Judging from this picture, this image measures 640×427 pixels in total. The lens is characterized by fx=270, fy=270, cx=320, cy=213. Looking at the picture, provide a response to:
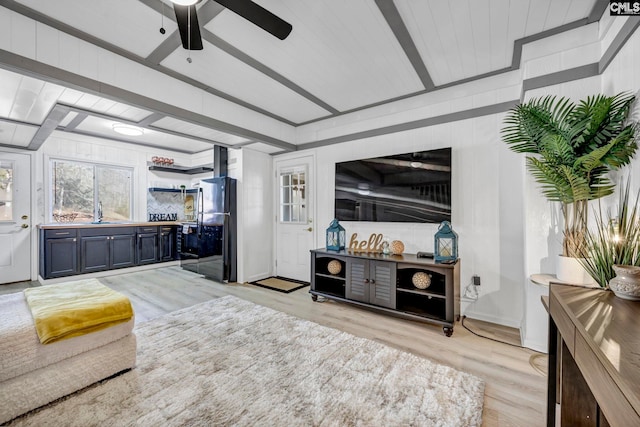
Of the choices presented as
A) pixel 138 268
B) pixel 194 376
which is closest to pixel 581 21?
pixel 194 376

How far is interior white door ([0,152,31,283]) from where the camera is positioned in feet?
13.7

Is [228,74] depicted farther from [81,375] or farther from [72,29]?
[81,375]

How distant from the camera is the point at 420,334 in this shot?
8.50 ft

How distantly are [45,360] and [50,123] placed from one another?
116 inches

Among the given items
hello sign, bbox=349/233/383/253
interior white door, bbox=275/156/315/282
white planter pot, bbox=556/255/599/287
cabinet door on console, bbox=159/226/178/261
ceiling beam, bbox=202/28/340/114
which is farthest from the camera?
cabinet door on console, bbox=159/226/178/261

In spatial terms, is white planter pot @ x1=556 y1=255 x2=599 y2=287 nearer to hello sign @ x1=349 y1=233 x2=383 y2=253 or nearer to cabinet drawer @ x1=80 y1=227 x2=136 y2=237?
hello sign @ x1=349 y1=233 x2=383 y2=253

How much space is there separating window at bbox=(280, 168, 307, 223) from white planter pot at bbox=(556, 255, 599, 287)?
3.23 metres

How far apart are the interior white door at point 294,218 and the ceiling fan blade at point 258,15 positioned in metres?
2.67

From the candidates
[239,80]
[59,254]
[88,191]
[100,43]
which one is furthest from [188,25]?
[88,191]

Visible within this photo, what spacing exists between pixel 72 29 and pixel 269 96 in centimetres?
180

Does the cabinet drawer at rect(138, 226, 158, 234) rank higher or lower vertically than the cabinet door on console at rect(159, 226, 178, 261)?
higher

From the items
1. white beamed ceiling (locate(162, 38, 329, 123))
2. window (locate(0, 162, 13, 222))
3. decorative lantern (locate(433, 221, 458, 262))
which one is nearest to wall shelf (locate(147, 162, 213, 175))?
window (locate(0, 162, 13, 222))

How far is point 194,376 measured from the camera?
6.18 feet

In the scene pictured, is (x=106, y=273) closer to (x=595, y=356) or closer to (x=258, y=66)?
(x=258, y=66)
